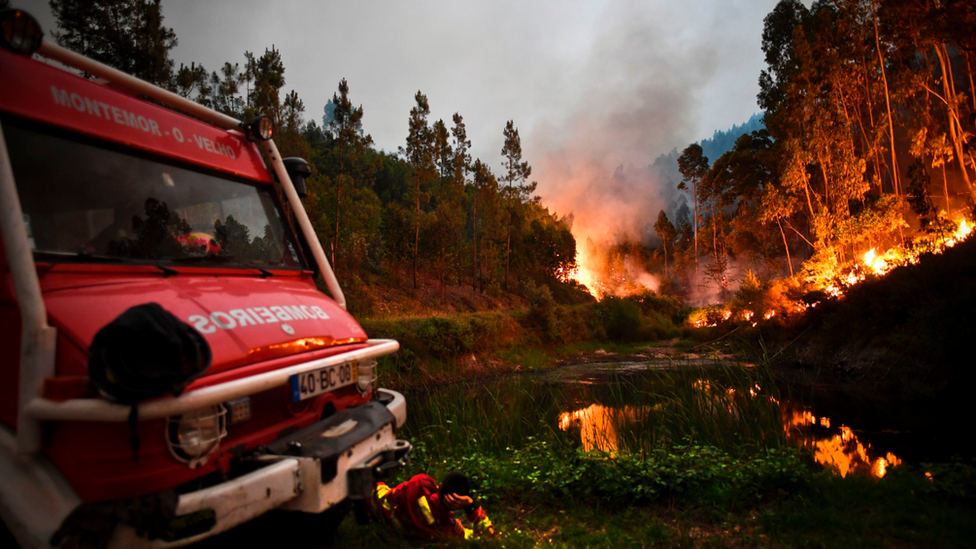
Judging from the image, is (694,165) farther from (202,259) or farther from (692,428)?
(202,259)

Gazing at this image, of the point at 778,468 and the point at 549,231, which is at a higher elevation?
the point at 549,231

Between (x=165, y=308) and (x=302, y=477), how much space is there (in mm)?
1113

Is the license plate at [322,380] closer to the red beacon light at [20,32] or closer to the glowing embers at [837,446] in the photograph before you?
the red beacon light at [20,32]

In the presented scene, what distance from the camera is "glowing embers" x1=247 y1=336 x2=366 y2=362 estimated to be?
289 cm

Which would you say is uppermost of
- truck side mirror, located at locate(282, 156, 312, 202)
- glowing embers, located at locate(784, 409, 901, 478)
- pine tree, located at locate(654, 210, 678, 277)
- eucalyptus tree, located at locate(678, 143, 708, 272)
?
eucalyptus tree, located at locate(678, 143, 708, 272)

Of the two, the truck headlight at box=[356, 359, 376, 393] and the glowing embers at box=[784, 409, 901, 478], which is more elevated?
the truck headlight at box=[356, 359, 376, 393]

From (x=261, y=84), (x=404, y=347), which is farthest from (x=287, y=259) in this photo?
(x=261, y=84)

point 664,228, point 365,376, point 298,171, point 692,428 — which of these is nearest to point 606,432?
point 692,428

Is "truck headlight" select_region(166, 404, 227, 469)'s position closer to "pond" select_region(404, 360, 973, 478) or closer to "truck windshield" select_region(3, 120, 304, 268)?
"truck windshield" select_region(3, 120, 304, 268)

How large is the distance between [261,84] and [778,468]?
2163cm

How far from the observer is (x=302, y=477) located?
8.92 ft

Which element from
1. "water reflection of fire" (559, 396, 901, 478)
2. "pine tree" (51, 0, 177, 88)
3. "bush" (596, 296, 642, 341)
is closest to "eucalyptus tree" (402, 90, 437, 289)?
"bush" (596, 296, 642, 341)

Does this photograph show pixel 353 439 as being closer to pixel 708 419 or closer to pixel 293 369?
pixel 293 369

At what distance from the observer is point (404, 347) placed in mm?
16281
